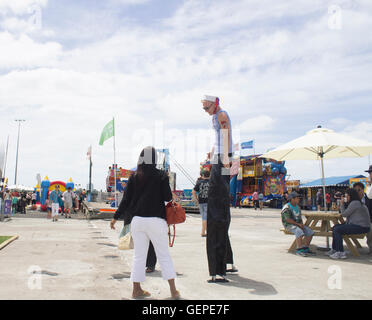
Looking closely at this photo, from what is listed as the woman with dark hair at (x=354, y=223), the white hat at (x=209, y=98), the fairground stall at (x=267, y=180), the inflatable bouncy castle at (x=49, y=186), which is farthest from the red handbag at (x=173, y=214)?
the fairground stall at (x=267, y=180)

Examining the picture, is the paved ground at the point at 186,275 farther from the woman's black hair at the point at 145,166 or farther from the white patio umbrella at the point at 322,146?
the white patio umbrella at the point at 322,146

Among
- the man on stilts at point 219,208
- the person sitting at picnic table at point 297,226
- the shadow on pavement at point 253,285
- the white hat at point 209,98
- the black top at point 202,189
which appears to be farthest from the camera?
the black top at point 202,189

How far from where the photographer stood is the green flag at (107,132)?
1123 inches

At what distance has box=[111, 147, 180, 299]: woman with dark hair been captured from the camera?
3951mm

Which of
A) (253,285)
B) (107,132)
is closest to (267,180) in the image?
(107,132)

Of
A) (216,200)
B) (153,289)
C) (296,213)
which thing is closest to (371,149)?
(296,213)

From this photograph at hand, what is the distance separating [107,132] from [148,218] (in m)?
26.2

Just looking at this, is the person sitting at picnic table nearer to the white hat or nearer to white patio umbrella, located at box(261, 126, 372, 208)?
white patio umbrella, located at box(261, 126, 372, 208)

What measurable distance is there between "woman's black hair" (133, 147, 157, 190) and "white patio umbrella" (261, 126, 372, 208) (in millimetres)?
4590

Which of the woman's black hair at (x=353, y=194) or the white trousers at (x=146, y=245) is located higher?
the woman's black hair at (x=353, y=194)

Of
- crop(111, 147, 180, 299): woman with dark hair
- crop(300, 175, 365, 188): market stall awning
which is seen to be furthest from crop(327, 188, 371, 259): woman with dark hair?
crop(300, 175, 365, 188): market stall awning

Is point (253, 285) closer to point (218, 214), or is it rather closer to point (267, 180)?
point (218, 214)

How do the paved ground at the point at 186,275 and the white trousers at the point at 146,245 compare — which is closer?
the white trousers at the point at 146,245
